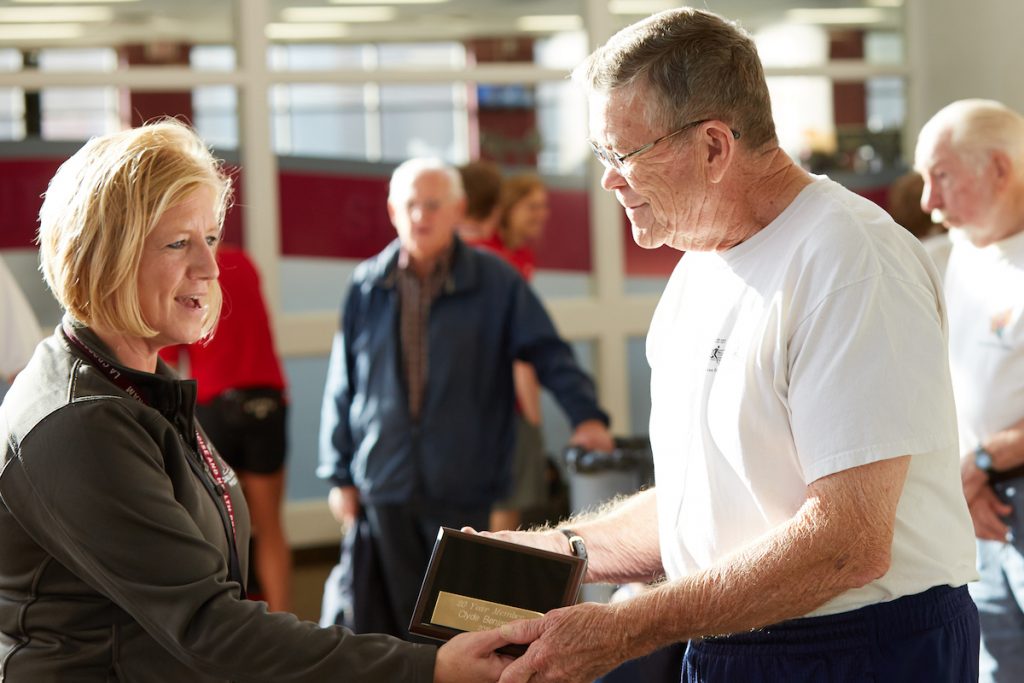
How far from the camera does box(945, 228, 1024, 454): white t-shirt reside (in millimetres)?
3129

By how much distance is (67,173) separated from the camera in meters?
1.89

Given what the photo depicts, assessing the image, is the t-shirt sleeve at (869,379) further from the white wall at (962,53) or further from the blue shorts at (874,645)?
the white wall at (962,53)

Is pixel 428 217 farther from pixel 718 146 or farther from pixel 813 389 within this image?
pixel 813 389

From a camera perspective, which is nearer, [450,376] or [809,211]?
[809,211]

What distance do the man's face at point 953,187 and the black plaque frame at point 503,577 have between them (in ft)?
6.07

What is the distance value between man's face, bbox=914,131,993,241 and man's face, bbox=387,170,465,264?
1697 mm

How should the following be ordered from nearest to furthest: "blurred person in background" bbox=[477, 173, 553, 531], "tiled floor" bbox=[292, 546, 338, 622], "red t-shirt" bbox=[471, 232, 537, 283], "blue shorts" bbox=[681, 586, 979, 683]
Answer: "blue shorts" bbox=[681, 586, 979, 683]
"blurred person in background" bbox=[477, 173, 553, 531]
"red t-shirt" bbox=[471, 232, 537, 283]
"tiled floor" bbox=[292, 546, 338, 622]

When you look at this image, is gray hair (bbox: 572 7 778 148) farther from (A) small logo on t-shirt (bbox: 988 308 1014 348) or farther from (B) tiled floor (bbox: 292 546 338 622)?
(B) tiled floor (bbox: 292 546 338 622)

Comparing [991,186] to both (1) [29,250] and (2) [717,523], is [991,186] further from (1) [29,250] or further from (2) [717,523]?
(1) [29,250]

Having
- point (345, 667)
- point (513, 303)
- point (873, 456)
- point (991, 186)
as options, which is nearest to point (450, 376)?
point (513, 303)

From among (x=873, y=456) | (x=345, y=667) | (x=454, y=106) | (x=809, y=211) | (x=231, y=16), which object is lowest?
(x=345, y=667)

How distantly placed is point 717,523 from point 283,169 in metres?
5.02

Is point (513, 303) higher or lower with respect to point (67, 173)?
lower

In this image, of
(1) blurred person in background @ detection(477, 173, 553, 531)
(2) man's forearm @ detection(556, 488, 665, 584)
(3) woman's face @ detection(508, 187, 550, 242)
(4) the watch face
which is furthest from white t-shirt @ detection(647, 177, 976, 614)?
(3) woman's face @ detection(508, 187, 550, 242)
